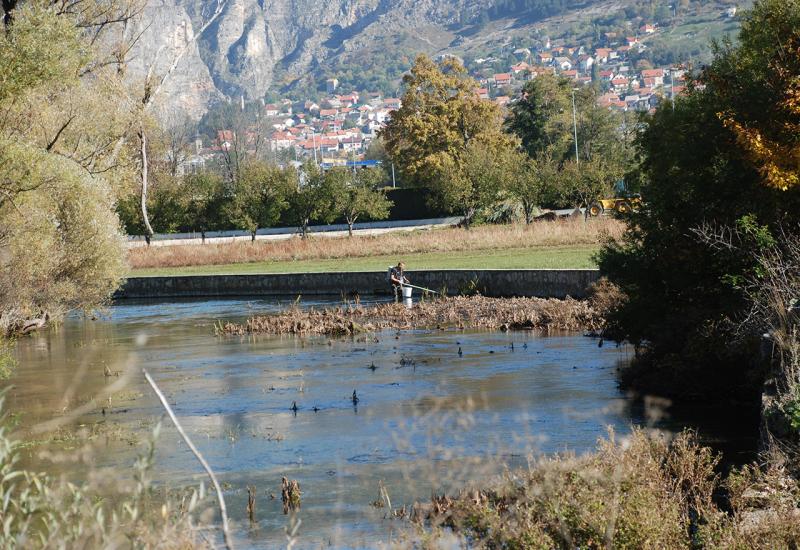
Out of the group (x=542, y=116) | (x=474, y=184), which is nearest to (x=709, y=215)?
(x=474, y=184)

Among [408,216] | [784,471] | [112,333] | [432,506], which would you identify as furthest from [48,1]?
[408,216]

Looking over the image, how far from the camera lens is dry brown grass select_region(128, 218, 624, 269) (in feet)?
165

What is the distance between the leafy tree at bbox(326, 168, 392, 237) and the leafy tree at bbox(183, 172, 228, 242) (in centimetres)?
665

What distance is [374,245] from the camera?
54.0 meters

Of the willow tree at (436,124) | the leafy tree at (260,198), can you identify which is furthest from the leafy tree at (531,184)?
the leafy tree at (260,198)

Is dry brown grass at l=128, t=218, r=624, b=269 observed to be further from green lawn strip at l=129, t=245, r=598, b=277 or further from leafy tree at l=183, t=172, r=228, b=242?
leafy tree at l=183, t=172, r=228, b=242

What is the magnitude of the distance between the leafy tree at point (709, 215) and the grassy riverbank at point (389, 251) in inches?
803

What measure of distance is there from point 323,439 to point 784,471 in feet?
24.6

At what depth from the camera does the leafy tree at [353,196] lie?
218 feet

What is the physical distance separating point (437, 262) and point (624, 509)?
35.2 meters

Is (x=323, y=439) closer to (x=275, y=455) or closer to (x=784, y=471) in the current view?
(x=275, y=455)

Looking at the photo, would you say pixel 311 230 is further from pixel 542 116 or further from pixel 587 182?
pixel 542 116

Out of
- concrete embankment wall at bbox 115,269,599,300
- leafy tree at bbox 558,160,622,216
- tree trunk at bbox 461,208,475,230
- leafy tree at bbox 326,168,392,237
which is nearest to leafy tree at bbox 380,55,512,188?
leafy tree at bbox 326,168,392,237

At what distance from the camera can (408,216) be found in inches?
3068
